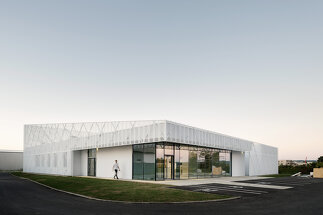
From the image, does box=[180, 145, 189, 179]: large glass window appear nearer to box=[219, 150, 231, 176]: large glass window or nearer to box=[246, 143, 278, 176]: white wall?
box=[219, 150, 231, 176]: large glass window

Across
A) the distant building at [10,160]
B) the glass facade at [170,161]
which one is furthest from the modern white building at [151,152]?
the distant building at [10,160]

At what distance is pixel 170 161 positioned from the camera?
23672 millimetres

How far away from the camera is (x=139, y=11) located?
83.0ft

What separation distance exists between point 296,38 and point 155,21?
12449mm

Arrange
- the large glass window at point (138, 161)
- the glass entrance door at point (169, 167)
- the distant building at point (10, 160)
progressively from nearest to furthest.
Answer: the glass entrance door at point (169, 167) → the large glass window at point (138, 161) → the distant building at point (10, 160)

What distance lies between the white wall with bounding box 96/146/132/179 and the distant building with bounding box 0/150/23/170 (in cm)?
4864

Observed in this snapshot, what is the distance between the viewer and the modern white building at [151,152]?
74.0 feet

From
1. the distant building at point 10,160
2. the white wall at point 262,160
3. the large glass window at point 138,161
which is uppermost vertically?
the large glass window at point 138,161

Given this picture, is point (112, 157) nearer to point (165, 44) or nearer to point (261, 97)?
point (165, 44)

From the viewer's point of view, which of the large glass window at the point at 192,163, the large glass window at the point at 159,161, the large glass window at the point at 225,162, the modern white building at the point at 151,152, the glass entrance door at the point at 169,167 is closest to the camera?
the large glass window at the point at 159,161

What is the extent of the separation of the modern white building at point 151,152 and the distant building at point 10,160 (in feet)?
93.0

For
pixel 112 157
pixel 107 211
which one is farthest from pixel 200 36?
pixel 107 211

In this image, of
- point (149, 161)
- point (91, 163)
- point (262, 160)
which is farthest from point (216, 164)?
point (262, 160)

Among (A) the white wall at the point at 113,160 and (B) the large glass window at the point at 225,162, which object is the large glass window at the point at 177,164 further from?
(B) the large glass window at the point at 225,162
